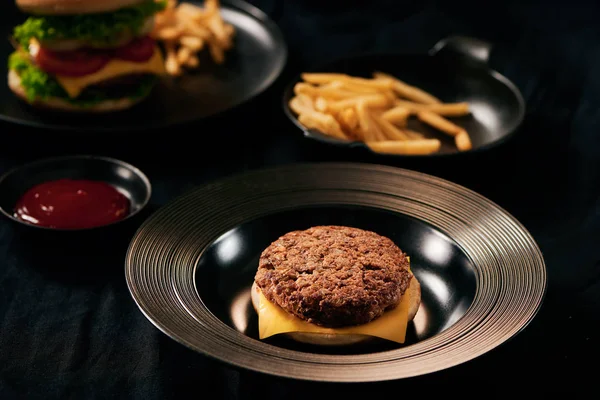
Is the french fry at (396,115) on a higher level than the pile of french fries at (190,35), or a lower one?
higher

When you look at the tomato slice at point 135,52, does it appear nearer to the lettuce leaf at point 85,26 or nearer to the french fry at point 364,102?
the lettuce leaf at point 85,26

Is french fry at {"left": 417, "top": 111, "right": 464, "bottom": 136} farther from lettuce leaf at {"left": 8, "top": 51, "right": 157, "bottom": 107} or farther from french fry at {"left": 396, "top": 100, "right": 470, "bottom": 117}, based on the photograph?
lettuce leaf at {"left": 8, "top": 51, "right": 157, "bottom": 107}

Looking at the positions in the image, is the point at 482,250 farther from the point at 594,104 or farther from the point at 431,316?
the point at 594,104

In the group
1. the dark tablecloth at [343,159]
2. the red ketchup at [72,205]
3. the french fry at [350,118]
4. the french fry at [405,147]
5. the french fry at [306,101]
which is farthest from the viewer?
the french fry at [306,101]

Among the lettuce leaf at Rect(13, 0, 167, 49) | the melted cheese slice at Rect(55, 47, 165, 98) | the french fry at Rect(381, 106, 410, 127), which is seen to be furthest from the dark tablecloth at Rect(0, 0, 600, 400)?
the lettuce leaf at Rect(13, 0, 167, 49)

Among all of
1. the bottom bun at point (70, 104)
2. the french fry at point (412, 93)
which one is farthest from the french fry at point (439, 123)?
the bottom bun at point (70, 104)

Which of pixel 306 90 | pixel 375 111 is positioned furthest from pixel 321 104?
pixel 375 111
